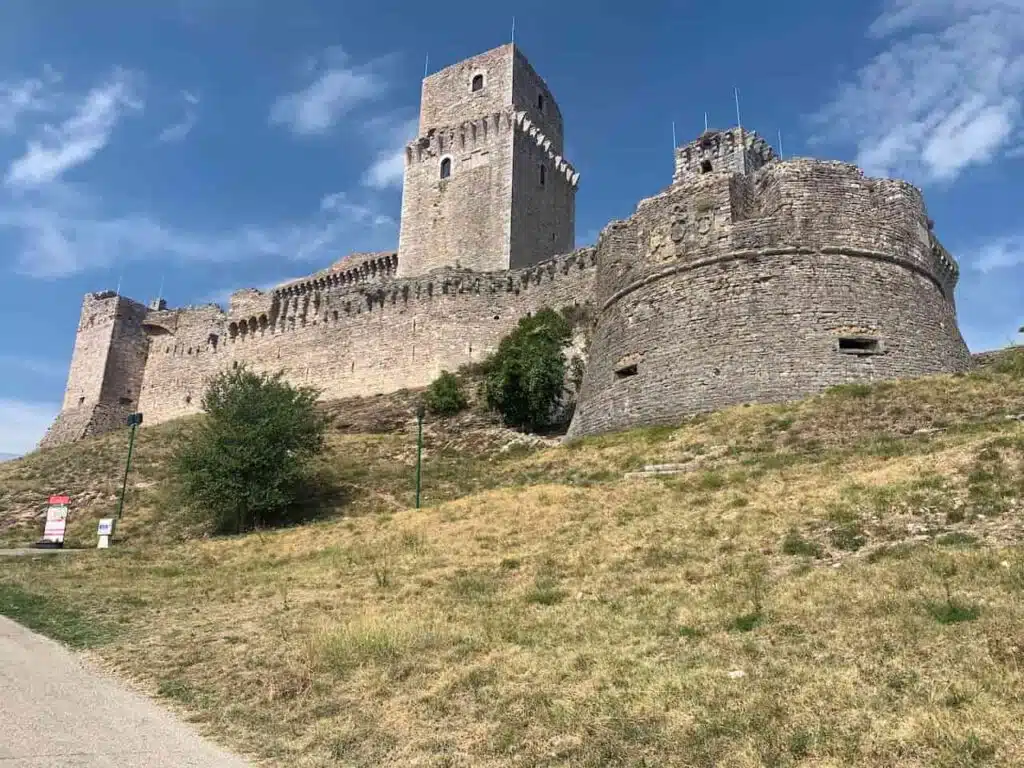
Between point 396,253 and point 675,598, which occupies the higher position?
point 396,253

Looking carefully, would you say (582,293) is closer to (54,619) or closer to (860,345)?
(860,345)

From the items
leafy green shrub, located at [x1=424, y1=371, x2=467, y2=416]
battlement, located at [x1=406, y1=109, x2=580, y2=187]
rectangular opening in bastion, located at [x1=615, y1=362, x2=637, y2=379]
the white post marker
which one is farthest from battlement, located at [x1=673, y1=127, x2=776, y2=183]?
the white post marker

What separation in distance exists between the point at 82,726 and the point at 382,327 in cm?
2770

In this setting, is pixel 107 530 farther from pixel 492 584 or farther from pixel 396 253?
pixel 396 253

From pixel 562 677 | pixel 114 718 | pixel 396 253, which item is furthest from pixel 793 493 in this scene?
pixel 396 253

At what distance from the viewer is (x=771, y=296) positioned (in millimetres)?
15844

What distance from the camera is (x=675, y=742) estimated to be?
4473mm

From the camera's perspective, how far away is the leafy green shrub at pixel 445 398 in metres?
25.5

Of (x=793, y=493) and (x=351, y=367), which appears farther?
(x=351, y=367)

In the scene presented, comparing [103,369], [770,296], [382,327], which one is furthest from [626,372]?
[103,369]

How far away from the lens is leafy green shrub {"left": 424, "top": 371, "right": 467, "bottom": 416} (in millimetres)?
25516

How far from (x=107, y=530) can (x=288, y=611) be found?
10.4 metres

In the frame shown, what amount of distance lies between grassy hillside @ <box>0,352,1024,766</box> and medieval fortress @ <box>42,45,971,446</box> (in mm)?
1745

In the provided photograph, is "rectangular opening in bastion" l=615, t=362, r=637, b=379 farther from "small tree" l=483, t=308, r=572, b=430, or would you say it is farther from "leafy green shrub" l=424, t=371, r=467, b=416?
"leafy green shrub" l=424, t=371, r=467, b=416
